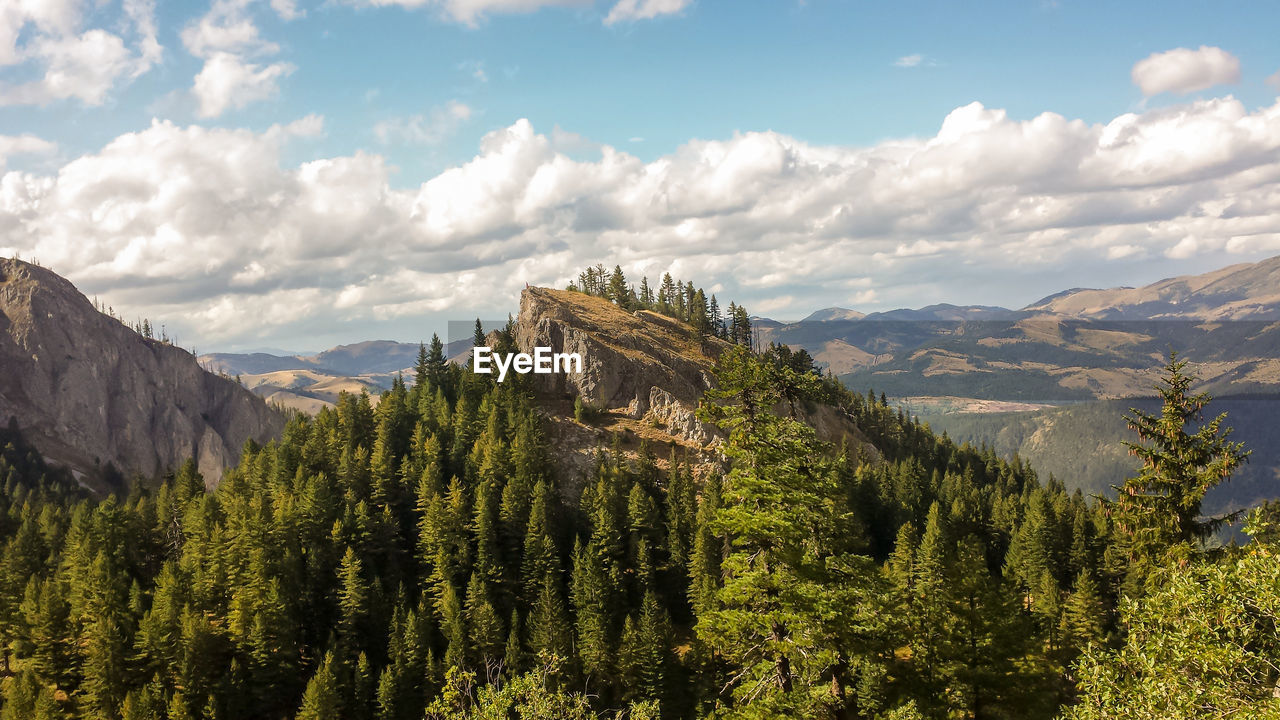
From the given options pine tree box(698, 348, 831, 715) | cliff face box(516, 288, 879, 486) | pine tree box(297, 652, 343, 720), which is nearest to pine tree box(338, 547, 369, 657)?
pine tree box(297, 652, 343, 720)

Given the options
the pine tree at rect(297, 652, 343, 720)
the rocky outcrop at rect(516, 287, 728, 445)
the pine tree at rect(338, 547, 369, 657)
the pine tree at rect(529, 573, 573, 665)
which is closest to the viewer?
the pine tree at rect(297, 652, 343, 720)

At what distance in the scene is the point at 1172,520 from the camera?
3247cm

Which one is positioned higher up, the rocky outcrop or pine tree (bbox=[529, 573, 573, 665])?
the rocky outcrop

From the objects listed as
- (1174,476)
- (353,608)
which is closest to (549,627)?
(353,608)

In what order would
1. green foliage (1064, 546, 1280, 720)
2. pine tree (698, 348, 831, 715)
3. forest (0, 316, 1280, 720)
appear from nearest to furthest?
green foliage (1064, 546, 1280, 720) → forest (0, 316, 1280, 720) → pine tree (698, 348, 831, 715)

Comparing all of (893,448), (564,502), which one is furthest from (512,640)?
(893,448)

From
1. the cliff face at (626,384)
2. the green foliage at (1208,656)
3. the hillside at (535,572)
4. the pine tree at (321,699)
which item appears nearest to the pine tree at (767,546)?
the hillside at (535,572)

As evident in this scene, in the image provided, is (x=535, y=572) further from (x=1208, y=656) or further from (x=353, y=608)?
(x=1208, y=656)

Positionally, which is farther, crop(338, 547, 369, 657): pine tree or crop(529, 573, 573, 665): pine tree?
crop(338, 547, 369, 657): pine tree

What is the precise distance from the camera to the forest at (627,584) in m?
23.7

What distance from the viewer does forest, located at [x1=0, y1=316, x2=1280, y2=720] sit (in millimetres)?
23719

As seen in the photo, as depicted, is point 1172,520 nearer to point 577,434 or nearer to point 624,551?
point 624,551

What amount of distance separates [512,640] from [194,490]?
7169 centimetres

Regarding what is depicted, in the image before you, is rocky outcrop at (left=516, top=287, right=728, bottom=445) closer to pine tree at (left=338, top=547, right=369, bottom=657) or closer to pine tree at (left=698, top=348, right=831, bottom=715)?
pine tree at (left=338, top=547, right=369, bottom=657)
